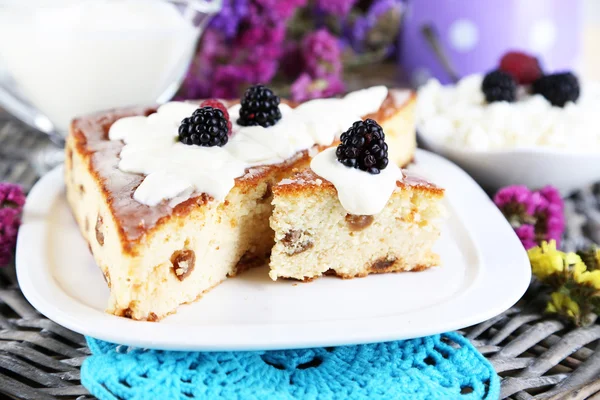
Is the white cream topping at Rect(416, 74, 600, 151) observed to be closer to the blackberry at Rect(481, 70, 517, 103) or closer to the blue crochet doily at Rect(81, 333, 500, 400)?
the blackberry at Rect(481, 70, 517, 103)

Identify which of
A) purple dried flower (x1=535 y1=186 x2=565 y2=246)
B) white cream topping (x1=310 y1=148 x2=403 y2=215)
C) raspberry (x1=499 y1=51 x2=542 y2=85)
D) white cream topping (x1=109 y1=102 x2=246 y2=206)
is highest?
raspberry (x1=499 y1=51 x2=542 y2=85)

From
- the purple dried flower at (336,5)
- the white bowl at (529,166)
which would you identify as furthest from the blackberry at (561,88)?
the purple dried flower at (336,5)

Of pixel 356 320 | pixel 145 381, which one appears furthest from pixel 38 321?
pixel 356 320

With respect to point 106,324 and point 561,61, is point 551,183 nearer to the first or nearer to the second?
point 561,61

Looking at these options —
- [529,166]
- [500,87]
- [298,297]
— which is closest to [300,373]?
[298,297]

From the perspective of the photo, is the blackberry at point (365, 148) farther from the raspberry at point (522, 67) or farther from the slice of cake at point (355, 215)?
the raspberry at point (522, 67)

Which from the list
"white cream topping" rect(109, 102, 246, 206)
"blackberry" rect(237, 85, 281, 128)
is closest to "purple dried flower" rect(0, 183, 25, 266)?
"white cream topping" rect(109, 102, 246, 206)
